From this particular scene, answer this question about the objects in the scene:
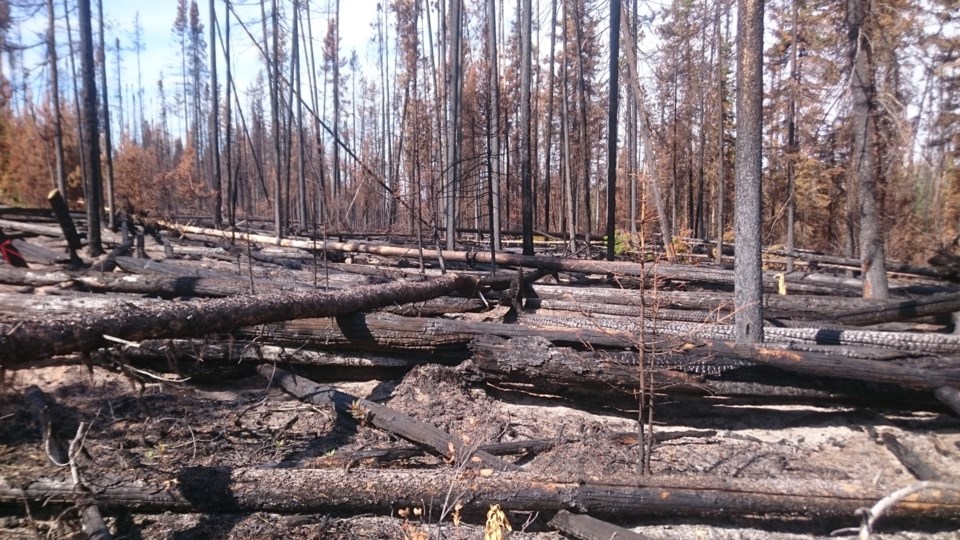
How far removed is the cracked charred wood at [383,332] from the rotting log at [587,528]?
2787 mm

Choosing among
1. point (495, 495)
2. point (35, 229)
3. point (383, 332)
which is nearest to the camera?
point (495, 495)

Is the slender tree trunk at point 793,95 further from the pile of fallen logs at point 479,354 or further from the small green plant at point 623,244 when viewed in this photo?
the pile of fallen logs at point 479,354

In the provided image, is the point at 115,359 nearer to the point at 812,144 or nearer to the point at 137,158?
the point at 812,144

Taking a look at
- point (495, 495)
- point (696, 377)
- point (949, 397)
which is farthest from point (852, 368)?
point (495, 495)

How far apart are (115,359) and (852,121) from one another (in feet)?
33.8

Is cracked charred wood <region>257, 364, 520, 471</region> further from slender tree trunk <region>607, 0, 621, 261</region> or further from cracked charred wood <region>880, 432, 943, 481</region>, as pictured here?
slender tree trunk <region>607, 0, 621, 261</region>

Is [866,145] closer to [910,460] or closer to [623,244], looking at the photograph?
[910,460]

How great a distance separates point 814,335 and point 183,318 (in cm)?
693

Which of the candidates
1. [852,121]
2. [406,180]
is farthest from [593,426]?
[406,180]

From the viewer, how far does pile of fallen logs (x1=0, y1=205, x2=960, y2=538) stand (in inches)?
151

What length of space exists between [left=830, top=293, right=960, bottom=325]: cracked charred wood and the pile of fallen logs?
2cm

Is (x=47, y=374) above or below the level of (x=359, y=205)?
below

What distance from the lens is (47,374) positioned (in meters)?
6.34

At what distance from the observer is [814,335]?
6.87 metres
